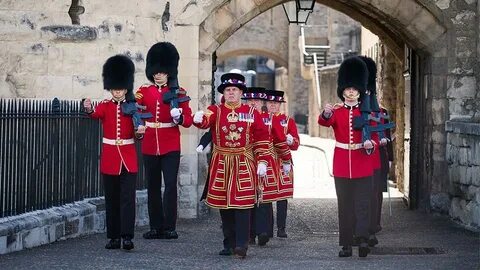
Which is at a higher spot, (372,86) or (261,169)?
(372,86)

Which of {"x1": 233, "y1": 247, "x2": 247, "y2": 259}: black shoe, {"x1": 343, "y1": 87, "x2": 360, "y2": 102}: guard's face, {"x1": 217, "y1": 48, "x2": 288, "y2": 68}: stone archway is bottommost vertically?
{"x1": 233, "y1": 247, "x2": 247, "y2": 259}: black shoe

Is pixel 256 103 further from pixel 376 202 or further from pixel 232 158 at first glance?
pixel 376 202

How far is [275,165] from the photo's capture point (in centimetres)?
1059

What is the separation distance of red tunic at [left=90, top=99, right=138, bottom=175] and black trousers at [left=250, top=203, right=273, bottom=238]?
1368 mm

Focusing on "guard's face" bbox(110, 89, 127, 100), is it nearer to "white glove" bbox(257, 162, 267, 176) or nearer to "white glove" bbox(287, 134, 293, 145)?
"white glove" bbox(257, 162, 267, 176)

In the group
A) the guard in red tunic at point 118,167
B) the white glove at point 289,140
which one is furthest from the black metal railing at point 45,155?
the white glove at point 289,140

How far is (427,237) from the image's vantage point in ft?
36.4

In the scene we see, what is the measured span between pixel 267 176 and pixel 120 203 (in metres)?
1.56

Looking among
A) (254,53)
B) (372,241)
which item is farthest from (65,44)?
(254,53)

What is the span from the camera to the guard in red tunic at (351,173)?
9.34 meters

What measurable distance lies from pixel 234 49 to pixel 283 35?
2.11 metres

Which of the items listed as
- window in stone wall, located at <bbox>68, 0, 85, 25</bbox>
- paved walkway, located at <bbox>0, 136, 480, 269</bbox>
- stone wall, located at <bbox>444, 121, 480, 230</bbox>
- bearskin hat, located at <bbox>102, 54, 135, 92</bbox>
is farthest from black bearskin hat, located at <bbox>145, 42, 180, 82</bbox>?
stone wall, located at <bbox>444, 121, 480, 230</bbox>

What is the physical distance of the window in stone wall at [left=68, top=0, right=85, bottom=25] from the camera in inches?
481

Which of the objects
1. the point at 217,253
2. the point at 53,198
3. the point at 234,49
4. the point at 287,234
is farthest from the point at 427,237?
the point at 234,49
